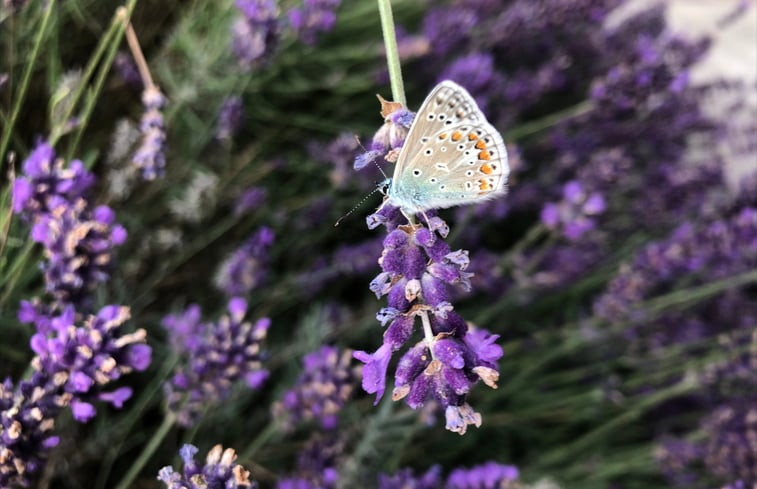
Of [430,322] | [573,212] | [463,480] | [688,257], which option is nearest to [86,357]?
[430,322]

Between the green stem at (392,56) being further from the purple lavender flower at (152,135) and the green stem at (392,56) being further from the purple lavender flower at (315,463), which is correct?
the purple lavender flower at (315,463)

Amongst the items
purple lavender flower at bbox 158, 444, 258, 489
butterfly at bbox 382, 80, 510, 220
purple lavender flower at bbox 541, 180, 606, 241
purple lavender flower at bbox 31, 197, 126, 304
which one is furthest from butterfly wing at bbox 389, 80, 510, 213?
purple lavender flower at bbox 541, 180, 606, 241

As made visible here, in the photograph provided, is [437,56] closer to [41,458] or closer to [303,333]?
[303,333]

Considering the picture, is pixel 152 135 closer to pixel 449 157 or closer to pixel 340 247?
pixel 449 157

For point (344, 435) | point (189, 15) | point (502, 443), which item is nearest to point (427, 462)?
point (502, 443)

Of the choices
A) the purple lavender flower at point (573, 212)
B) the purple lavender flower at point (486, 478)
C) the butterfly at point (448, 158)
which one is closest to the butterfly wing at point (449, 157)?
the butterfly at point (448, 158)
